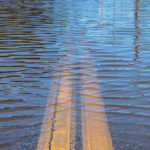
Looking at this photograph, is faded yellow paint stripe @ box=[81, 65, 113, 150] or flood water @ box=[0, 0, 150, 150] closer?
faded yellow paint stripe @ box=[81, 65, 113, 150]

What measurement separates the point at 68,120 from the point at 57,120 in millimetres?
126

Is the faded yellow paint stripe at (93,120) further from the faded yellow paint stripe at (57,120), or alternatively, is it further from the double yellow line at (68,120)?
the faded yellow paint stripe at (57,120)

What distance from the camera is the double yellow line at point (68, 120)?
9.30 ft

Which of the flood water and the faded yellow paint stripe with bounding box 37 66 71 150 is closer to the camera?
the faded yellow paint stripe with bounding box 37 66 71 150

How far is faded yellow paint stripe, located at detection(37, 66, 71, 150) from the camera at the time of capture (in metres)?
2.83

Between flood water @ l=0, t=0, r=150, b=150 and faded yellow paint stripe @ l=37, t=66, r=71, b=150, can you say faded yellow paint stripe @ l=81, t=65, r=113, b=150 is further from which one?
faded yellow paint stripe @ l=37, t=66, r=71, b=150

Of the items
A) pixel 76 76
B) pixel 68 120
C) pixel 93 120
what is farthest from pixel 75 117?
pixel 76 76

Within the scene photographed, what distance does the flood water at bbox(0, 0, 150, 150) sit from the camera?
3.08m

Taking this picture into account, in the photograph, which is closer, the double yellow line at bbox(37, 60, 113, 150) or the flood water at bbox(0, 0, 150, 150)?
the double yellow line at bbox(37, 60, 113, 150)

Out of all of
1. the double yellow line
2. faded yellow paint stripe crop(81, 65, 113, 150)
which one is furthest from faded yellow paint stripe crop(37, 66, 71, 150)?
faded yellow paint stripe crop(81, 65, 113, 150)

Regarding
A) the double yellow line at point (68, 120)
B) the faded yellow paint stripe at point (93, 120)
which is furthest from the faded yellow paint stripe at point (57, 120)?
the faded yellow paint stripe at point (93, 120)

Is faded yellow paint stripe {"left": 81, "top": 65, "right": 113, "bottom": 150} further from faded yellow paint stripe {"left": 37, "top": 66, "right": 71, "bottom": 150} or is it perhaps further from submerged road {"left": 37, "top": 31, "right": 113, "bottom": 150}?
faded yellow paint stripe {"left": 37, "top": 66, "right": 71, "bottom": 150}

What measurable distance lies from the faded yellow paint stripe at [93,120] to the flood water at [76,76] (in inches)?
2.6

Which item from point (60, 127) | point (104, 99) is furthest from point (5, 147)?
point (104, 99)
